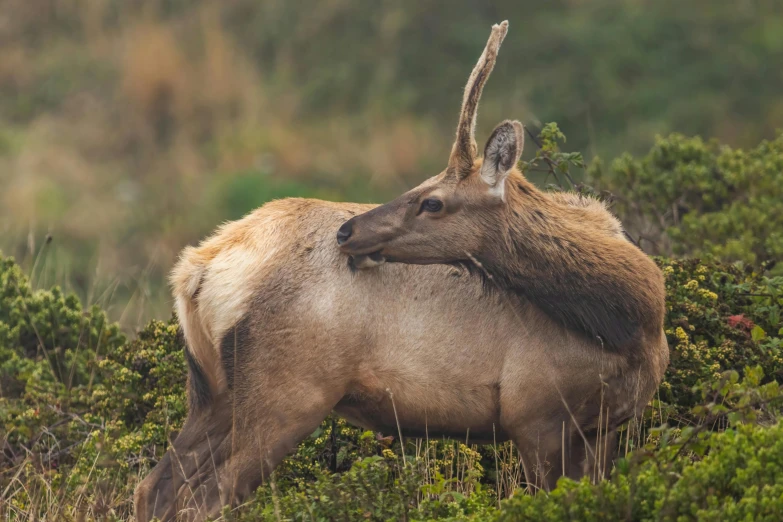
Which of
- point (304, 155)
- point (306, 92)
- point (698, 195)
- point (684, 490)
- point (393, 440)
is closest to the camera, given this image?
point (684, 490)

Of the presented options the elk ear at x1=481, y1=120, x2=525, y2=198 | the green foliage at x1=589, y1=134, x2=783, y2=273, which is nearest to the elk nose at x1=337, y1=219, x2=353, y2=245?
the elk ear at x1=481, y1=120, x2=525, y2=198

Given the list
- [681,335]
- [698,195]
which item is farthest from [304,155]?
[681,335]

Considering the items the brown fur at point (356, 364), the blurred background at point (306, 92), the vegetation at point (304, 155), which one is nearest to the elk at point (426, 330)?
the brown fur at point (356, 364)

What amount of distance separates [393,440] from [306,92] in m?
11.1

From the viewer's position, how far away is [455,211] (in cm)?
646

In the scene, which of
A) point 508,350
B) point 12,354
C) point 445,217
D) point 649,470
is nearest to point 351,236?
point 445,217

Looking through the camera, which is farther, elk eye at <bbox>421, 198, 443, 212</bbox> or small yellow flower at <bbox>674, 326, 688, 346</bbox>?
small yellow flower at <bbox>674, 326, 688, 346</bbox>

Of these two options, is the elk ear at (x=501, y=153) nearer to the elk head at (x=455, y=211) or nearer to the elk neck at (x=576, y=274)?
the elk head at (x=455, y=211)

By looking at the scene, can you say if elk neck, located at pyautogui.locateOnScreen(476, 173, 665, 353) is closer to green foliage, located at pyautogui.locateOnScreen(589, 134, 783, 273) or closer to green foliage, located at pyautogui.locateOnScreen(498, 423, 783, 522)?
green foliage, located at pyautogui.locateOnScreen(498, 423, 783, 522)

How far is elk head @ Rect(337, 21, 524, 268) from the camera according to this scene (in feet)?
20.8

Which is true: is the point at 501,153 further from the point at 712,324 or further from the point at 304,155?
the point at 304,155

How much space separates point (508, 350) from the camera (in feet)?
21.0

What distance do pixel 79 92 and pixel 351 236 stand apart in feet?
40.8

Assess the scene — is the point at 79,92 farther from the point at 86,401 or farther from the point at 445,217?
the point at 445,217
